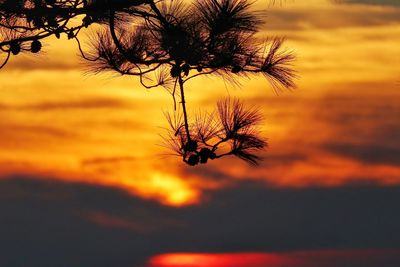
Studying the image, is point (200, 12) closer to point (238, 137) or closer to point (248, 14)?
point (248, 14)

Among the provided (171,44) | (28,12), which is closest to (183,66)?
(171,44)

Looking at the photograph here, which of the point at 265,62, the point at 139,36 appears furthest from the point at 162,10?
the point at 265,62

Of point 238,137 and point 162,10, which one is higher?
point 162,10

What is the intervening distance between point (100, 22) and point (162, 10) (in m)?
0.52

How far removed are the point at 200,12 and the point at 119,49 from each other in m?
0.63

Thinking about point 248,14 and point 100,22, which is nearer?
point 248,14

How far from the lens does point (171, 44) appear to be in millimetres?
7270

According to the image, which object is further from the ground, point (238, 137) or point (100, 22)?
point (100, 22)

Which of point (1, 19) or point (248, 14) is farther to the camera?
point (1, 19)

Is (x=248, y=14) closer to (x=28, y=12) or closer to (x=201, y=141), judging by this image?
(x=201, y=141)

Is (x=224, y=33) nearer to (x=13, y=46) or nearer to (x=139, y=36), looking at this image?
(x=139, y=36)

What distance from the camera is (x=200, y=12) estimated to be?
7.17 meters

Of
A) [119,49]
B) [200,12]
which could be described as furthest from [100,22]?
[200,12]

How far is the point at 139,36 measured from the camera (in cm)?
747
